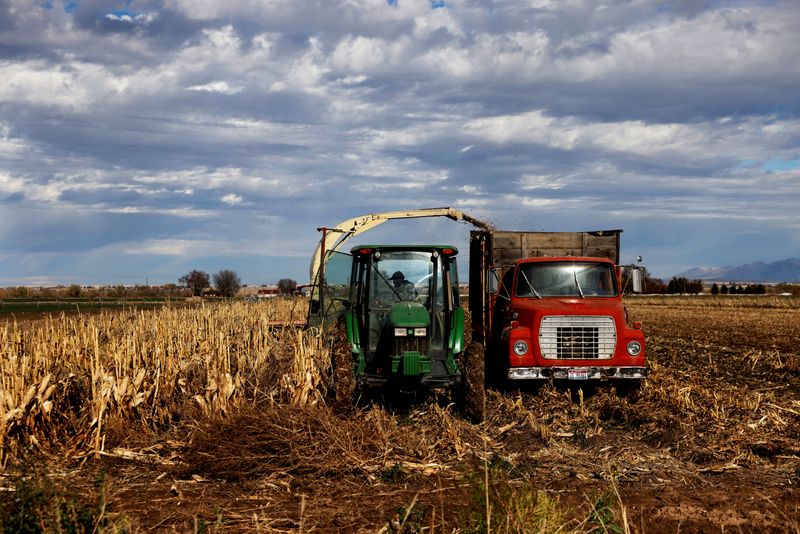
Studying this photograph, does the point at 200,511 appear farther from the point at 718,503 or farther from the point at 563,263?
the point at 563,263

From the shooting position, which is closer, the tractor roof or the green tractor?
the green tractor

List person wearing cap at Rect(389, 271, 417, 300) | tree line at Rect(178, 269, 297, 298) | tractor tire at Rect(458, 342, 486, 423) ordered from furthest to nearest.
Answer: tree line at Rect(178, 269, 297, 298) → person wearing cap at Rect(389, 271, 417, 300) → tractor tire at Rect(458, 342, 486, 423)

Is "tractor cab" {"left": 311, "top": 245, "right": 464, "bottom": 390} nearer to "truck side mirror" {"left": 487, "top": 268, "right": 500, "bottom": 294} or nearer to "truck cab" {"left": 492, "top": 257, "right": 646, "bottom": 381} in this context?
"truck cab" {"left": 492, "top": 257, "right": 646, "bottom": 381}

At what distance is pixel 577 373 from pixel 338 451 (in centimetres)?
524

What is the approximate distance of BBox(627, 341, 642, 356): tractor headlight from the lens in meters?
12.6

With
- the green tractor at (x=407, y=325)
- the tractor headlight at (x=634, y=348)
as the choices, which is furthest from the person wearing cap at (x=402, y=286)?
the tractor headlight at (x=634, y=348)

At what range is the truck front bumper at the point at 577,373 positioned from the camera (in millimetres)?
12352

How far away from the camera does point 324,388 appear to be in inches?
436

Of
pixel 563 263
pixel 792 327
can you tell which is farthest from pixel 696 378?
pixel 792 327

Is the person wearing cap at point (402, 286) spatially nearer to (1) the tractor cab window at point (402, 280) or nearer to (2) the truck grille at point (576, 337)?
(1) the tractor cab window at point (402, 280)

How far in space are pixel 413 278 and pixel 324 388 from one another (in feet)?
6.95

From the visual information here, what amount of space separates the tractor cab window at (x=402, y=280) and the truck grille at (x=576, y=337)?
7.39 feet

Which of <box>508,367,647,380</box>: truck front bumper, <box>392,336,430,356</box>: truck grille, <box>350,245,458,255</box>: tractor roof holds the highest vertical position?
<box>350,245,458,255</box>: tractor roof

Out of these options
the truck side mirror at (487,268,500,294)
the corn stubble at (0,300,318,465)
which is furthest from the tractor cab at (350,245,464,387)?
the truck side mirror at (487,268,500,294)
